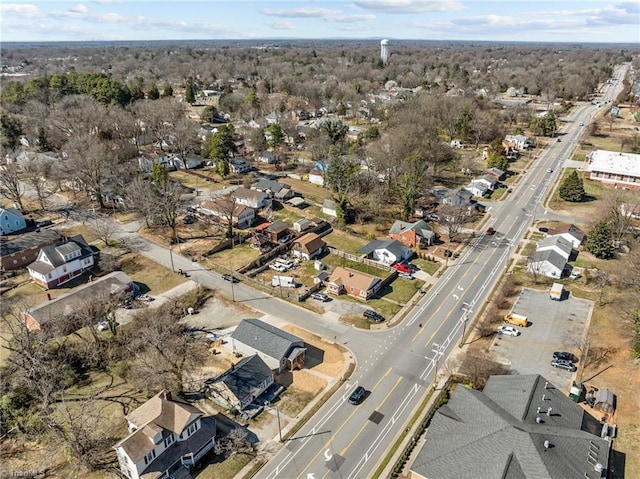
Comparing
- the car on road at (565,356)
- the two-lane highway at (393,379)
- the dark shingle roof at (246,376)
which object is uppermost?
the dark shingle roof at (246,376)

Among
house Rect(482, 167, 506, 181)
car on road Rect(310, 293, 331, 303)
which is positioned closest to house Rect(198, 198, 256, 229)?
car on road Rect(310, 293, 331, 303)

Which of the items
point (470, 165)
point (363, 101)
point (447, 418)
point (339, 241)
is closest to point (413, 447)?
point (447, 418)

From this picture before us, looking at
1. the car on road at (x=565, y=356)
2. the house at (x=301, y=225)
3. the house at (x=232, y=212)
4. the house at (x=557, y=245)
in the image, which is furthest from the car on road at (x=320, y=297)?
the house at (x=557, y=245)

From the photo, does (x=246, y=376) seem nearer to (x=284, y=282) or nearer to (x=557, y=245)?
(x=284, y=282)

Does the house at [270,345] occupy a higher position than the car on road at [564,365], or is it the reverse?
the house at [270,345]

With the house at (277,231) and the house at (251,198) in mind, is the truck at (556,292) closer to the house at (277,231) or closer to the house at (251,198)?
the house at (277,231)

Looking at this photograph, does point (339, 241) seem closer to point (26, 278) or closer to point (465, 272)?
point (465, 272)

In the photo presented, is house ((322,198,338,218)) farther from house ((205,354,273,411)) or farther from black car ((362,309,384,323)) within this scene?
house ((205,354,273,411))
